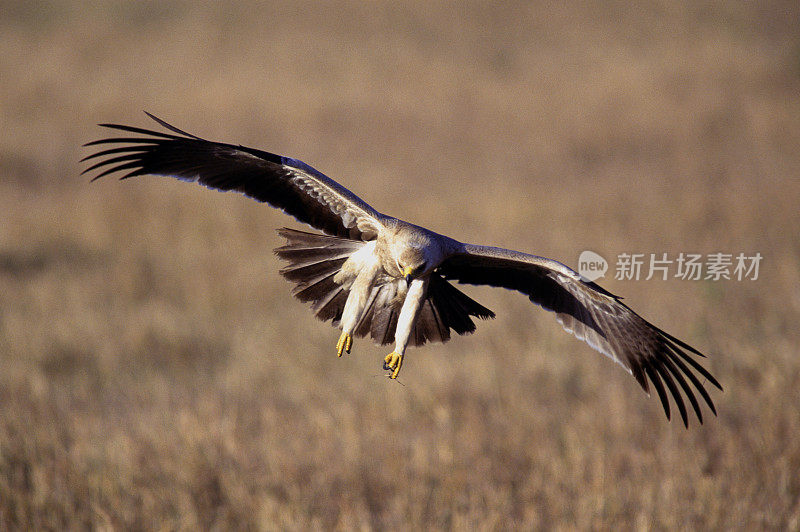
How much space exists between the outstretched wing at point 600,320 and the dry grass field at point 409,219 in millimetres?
1711

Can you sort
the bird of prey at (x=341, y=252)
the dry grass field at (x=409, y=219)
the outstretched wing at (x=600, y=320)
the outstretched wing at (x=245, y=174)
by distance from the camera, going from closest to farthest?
the bird of prey at (x=341, y=252), the outstretched wing at (x=245, y=174), the outstretched wing at (x=600, y=320), the dry grass field at (x=409, y=219)

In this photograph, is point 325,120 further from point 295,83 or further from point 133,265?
point 133,265

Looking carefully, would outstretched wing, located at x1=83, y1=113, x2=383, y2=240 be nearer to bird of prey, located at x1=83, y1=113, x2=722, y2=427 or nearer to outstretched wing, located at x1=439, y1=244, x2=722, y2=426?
bird of prey, located at x1=83, y1=113, x2=722, y2=427

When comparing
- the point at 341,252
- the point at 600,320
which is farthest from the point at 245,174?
the point at 600,320

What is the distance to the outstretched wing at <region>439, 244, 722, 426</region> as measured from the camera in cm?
372

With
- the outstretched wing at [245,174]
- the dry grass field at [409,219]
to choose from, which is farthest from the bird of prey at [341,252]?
the dry grass field at [409,219]

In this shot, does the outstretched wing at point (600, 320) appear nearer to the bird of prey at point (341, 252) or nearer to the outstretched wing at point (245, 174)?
the bird of prey at point (341, 252)

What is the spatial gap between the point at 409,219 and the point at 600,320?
856cm

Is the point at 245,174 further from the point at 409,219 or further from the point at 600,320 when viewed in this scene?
the point at 409,219

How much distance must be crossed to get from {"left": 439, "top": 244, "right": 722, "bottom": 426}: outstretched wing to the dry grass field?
5.61ft

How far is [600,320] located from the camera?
3953 millimetres

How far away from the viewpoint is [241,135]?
17.0 metres

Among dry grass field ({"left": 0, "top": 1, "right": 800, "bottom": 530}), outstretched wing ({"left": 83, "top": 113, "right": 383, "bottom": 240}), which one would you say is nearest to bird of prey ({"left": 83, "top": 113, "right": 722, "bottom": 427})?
outstretched wing ({"left": 83, "top": 113, "right": 383, "bottom": 240})

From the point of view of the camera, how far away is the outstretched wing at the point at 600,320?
3721 millimetres
